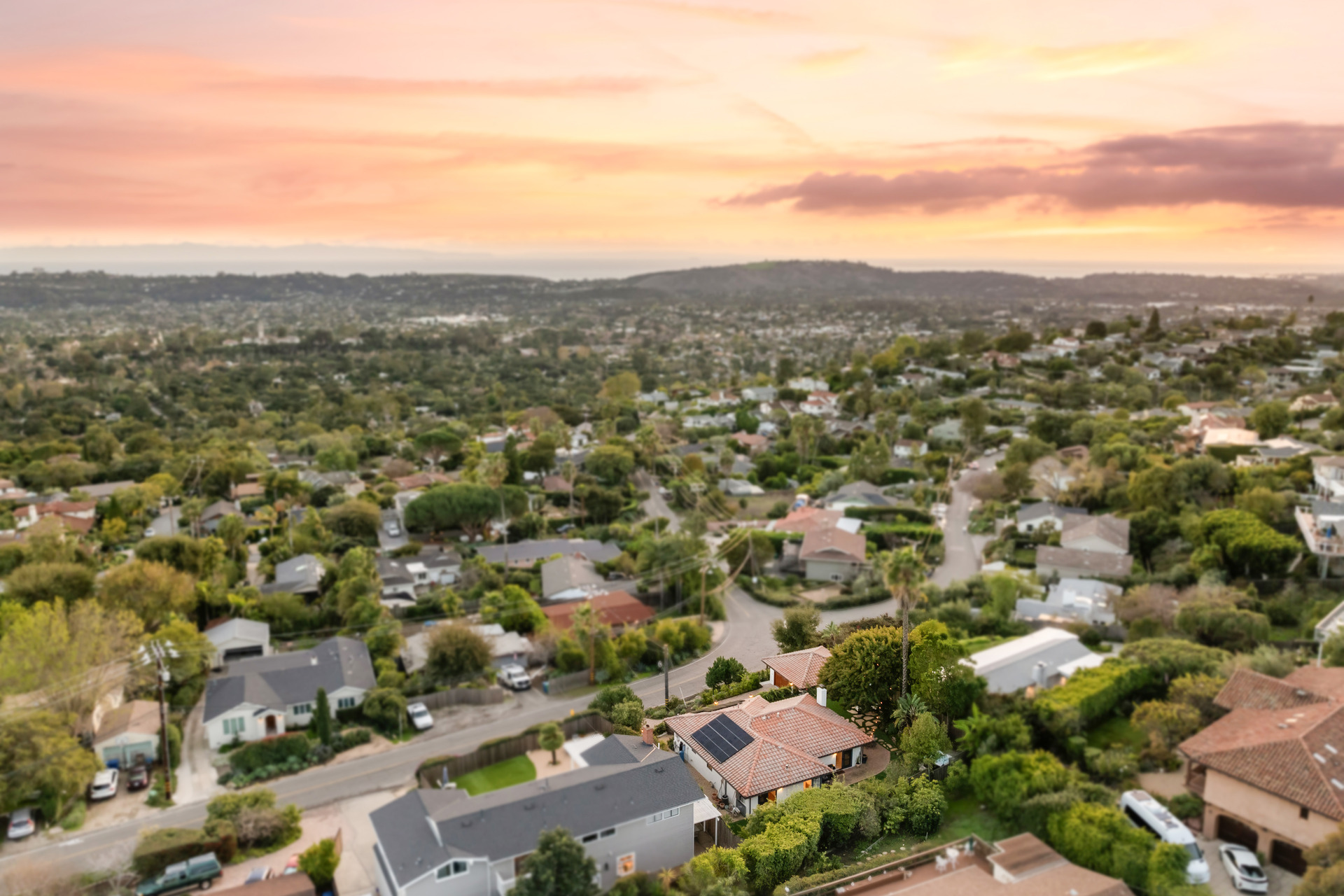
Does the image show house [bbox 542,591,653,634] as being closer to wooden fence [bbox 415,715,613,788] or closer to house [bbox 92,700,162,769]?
wooden fence [bbox 415,715,613,788]

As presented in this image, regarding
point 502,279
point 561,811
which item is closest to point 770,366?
point 561,811

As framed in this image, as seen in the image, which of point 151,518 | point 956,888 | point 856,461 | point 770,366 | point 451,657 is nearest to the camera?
point 956,888

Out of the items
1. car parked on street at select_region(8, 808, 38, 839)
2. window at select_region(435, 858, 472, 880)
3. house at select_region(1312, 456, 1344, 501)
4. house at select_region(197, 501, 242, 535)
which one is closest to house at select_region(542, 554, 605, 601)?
car parked on street at select_region(8, 808, 38, 839)

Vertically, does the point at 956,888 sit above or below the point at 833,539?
above

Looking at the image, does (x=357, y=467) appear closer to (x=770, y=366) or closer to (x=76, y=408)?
(x=76, y=408)

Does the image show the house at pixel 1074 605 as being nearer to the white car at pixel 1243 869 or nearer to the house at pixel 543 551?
the white car at pixel 1243 869

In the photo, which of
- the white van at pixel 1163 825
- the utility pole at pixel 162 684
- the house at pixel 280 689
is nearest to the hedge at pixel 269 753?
the house at pixel 280 689

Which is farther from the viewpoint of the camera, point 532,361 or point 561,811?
point 532,361

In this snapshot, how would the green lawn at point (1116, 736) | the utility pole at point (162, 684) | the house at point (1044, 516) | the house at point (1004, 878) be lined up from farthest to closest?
the house at point (1044, 516) → the utility pole at point (162, 684) → the green lawn at point (1116, 736) → the house at point (1004, 878)
